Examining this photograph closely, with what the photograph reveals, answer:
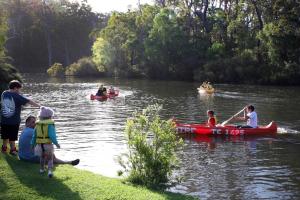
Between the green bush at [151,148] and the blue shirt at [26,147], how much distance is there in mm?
3054

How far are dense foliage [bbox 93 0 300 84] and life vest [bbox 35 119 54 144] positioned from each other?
5297cm

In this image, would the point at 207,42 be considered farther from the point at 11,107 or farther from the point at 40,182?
the point at 40,182

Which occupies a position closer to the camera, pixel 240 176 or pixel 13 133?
pixel 13 133

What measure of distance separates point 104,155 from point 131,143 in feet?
24.2

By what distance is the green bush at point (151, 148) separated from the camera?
493 inches

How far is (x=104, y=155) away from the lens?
774 inches

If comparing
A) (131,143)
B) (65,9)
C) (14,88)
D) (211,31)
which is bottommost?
Answer: (131,143)

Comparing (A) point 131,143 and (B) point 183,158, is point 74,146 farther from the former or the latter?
(A) point 131,143

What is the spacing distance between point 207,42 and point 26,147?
2553 inches

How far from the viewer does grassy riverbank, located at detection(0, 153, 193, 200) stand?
35.6 ft

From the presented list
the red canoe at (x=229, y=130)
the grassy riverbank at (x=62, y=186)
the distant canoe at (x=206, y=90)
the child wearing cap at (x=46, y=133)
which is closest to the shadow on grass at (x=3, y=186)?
the grassy riverbank at (x=62, y=186)

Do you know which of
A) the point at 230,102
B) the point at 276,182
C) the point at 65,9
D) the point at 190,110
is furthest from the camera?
the point at 65,9

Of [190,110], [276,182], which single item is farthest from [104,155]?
[190,110]

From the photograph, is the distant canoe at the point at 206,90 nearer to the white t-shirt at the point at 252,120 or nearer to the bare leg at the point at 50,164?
the white t-shirt at the point at 252,120
